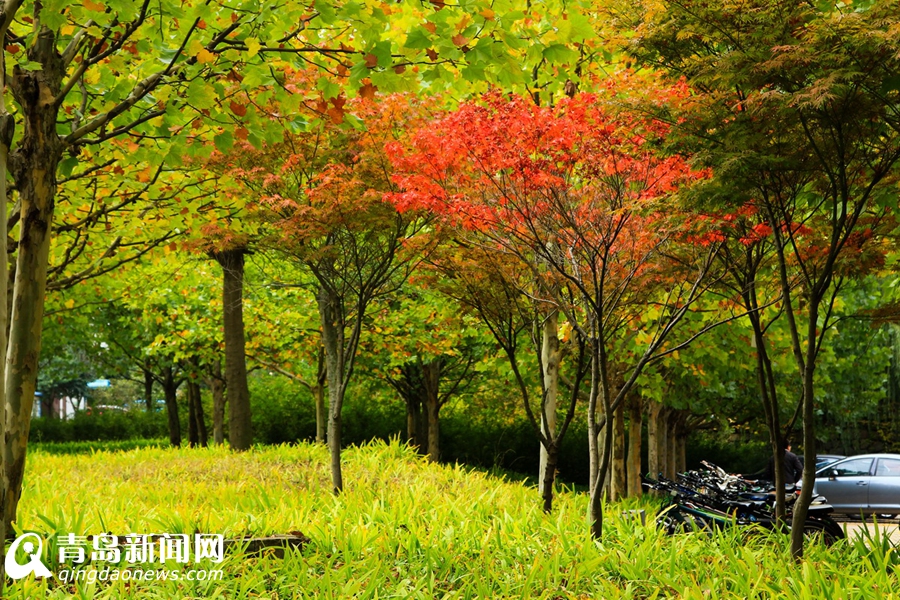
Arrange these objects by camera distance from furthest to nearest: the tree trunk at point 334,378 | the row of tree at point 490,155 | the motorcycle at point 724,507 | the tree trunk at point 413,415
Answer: the tree trunk at point 413,415, the tree trunk at point 334,378, the motorcycle at point 724,507, the row of tree at point 490,155

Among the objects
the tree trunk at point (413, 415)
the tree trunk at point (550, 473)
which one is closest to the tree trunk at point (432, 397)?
the tree trunk at point (413, 415)

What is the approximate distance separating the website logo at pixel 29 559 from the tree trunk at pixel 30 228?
0.56 meters

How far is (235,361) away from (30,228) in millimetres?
9153

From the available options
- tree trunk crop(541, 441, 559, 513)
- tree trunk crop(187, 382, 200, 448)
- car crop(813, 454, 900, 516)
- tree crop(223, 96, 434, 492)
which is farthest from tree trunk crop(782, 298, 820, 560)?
tree trunk crop(187, 382, 200, 448)

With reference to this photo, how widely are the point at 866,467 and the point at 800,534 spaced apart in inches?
496

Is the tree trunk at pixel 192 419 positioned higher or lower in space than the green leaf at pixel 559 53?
lower

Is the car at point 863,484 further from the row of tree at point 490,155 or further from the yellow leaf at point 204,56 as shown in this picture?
the yellow leaf at point 204,56

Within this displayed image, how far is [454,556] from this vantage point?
5.32 meters

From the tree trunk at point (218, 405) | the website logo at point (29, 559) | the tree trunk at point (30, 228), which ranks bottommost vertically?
the website logo at point (29, 559)

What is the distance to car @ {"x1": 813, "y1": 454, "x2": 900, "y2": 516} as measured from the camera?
51.9 feet

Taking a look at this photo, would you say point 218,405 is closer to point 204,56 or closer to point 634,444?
point 634,444

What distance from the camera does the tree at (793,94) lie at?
445 centimetres

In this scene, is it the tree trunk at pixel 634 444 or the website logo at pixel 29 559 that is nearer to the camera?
the website logo at pixel 29 559

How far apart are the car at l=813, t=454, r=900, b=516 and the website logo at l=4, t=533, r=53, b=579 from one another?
15473 millimetres
